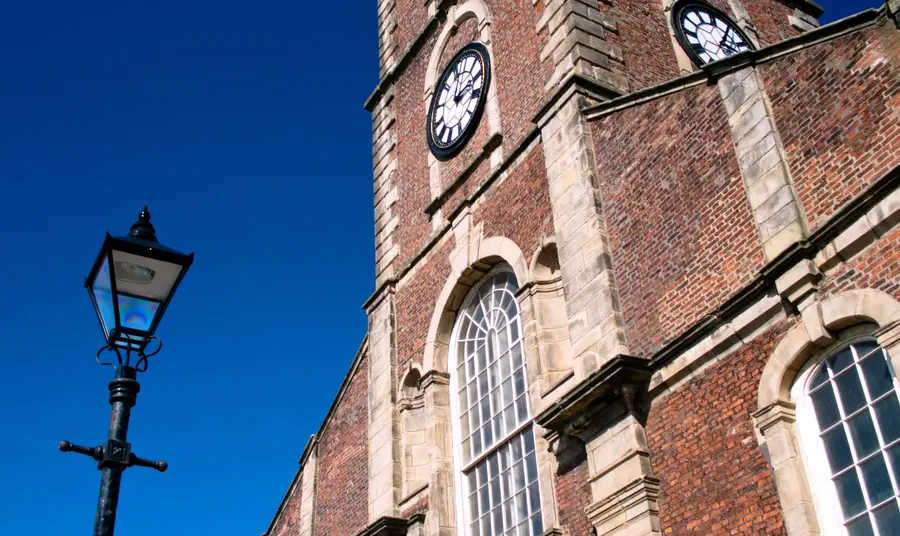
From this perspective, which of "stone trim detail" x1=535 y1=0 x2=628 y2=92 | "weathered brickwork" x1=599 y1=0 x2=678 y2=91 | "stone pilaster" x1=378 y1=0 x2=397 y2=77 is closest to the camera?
"stone trim detail" x1=535 y1=0 x2=628 y2=92

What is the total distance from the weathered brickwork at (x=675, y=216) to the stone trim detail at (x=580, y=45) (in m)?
1.87

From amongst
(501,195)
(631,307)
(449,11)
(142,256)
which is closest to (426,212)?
(501,195)

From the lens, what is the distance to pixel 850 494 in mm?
9008

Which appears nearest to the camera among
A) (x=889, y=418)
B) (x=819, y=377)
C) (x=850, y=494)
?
(x=889, y=418)

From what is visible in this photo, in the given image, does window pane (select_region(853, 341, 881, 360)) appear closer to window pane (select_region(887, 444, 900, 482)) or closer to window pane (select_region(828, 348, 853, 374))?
window pane (select_region(828, 348, 853, 374))

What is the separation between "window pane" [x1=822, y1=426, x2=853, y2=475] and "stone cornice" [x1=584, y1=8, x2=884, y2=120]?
3.95m

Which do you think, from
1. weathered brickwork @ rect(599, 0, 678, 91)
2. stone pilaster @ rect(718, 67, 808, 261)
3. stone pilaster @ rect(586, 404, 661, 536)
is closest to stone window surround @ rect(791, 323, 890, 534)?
stone pilaster @ rect(718, 67, 808, 261)

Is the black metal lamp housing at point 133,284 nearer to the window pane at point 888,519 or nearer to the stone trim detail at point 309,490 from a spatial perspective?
the window pane at point 888,519

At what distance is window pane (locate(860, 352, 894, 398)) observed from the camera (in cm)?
896

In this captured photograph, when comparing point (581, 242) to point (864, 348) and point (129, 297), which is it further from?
point (129, 297)

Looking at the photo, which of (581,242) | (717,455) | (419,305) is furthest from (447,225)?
(717,455)

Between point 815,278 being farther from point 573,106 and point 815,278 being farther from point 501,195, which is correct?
point 501,195

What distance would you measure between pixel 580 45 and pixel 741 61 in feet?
13.2

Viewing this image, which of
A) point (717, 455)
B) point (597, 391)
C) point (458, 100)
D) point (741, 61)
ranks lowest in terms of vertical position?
point (717, 455)
